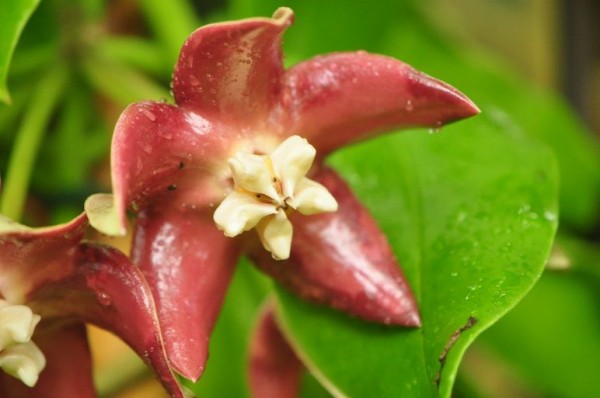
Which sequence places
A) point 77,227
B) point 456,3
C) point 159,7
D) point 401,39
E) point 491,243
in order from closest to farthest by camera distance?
1. point 77,227
2. point 491,243
3. point 159,7
4. point 401,39
5. point 456,3

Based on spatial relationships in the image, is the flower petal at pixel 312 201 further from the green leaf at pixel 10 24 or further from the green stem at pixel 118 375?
the green stem at pixel 118 375

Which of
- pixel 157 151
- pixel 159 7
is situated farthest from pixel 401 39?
pixel 157 151

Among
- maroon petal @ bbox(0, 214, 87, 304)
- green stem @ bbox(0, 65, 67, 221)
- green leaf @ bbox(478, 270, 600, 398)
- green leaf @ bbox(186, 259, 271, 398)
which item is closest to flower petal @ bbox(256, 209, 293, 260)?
maroon petal @ bbox(0, 214, 87, 304)

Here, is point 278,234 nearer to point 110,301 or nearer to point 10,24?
point 110,301

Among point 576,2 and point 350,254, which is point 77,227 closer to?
point 350,254

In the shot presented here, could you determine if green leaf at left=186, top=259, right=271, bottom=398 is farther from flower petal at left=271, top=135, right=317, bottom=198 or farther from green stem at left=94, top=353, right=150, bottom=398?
flower petal at left=271, top=135, right=317, bottom=198
